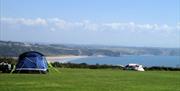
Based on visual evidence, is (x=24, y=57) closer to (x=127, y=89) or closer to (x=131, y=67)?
(x=127, y=89)

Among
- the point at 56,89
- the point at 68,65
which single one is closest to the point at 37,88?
the point at 56,89

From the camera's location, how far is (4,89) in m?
23.2

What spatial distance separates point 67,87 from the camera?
2544cm

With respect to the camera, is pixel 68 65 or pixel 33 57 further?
pixel 68 65

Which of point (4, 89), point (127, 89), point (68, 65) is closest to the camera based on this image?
point (4, 89)

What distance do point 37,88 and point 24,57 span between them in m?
15.6

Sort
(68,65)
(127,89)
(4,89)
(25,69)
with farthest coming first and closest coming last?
(68,65)
(25,69)
(127,89)
(4,89)

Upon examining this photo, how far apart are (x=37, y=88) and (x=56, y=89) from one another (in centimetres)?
98

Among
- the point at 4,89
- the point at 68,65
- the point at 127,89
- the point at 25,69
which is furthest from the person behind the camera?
the point at 68,65

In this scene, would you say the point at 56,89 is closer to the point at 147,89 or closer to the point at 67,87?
the point at 67,87

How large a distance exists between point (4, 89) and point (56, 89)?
2557 millimetres

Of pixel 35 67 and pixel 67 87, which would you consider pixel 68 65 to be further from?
pixel 67 87

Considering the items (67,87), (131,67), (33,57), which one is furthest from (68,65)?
(67,87)

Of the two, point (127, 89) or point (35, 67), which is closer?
point (127, 89)
